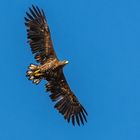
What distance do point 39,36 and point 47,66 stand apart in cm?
139

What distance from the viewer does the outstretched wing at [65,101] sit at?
44469 mm

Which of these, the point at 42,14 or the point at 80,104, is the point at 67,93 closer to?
the point at 80,104

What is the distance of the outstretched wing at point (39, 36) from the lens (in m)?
43.2

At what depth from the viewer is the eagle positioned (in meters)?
43.0

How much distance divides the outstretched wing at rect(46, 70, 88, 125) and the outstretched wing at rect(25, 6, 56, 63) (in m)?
1.29

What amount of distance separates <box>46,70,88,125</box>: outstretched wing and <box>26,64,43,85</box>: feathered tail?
137 centimetres

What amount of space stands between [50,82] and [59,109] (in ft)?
4.32

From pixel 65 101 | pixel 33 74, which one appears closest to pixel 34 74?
pixel 33 74

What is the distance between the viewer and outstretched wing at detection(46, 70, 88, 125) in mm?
44469

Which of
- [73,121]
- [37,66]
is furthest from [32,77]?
[73,121]

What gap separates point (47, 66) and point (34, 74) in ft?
2.59

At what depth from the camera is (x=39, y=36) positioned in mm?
43562

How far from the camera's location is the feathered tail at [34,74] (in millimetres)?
42750

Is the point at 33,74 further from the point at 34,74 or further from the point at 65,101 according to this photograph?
the point at 65,101
